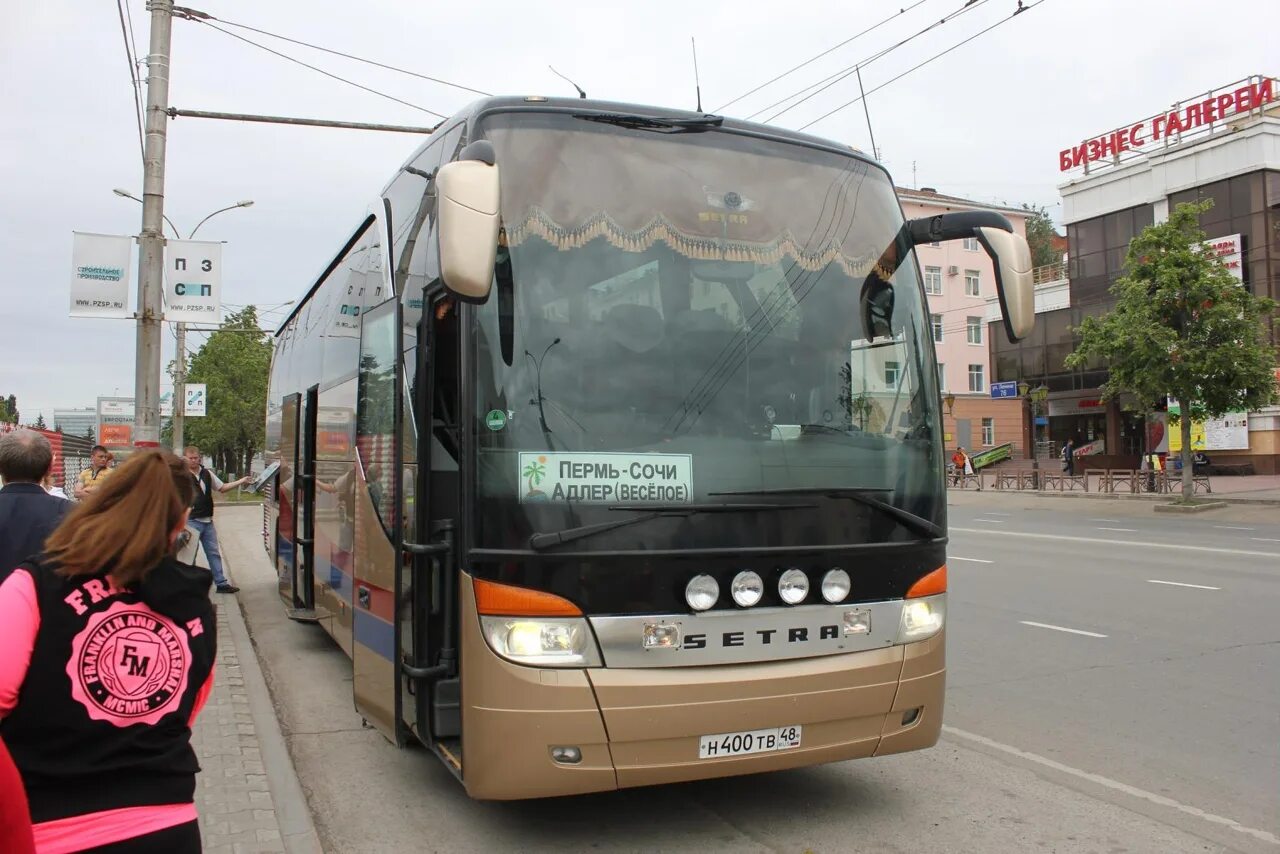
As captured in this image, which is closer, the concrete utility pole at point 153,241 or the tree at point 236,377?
the concrete utility pole at point 153,241

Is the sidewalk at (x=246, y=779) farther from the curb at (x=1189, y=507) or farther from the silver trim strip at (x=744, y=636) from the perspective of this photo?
the curb at (x=1189, y=507)

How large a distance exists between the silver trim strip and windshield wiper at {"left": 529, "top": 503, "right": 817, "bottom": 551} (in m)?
0.35

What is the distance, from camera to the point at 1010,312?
489cm

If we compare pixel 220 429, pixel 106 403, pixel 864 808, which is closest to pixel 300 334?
pixel 864 808

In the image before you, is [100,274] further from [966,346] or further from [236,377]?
[966,346]

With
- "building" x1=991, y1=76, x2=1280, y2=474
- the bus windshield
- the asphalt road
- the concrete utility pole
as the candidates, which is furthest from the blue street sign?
the bus windshield

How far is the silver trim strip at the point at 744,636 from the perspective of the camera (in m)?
4.08

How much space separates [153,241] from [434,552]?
862 cm

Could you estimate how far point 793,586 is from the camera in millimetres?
4359

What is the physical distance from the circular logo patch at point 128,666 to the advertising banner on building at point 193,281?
10.7 metres

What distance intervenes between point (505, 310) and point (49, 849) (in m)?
2.60

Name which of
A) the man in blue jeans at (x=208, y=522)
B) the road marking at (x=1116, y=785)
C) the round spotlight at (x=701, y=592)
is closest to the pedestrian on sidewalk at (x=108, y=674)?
the round spotlight at (x=701, y=592)

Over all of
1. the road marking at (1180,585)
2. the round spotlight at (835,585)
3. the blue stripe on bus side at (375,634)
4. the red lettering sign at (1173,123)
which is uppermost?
the red lettering sign at (1173,123)

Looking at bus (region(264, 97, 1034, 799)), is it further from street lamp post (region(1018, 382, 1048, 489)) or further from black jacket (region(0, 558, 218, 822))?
street lamp post (region(1018, 382, 1048, 489))
